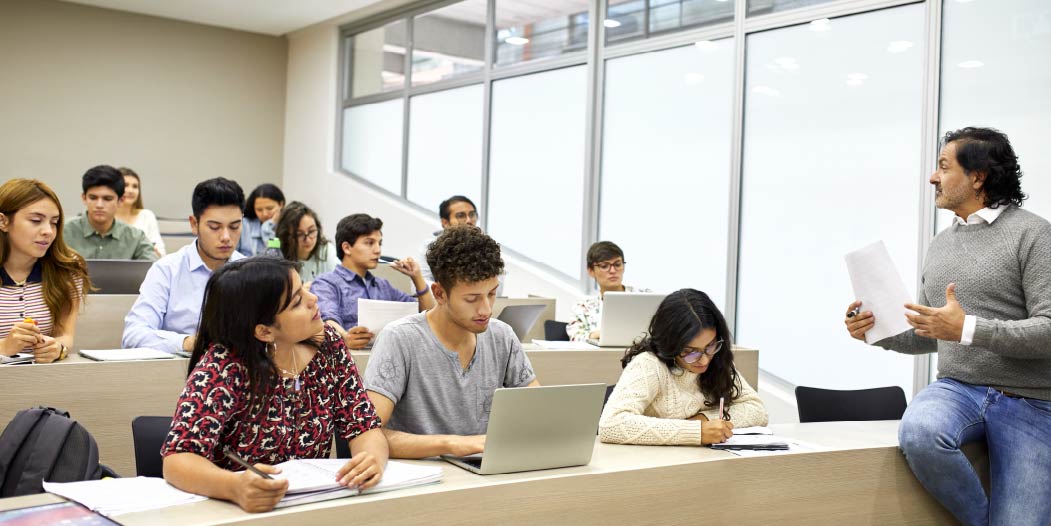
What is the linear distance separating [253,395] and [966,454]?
1.92 meters

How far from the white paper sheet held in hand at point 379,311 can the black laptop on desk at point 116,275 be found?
148 centimetres

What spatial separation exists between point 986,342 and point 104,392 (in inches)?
102

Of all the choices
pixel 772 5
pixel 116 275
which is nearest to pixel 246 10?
pixel 116 275

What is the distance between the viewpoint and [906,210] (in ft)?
15.9

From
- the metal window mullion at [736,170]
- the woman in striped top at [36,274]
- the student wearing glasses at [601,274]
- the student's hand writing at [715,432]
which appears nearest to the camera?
the student's hand writing at [715,432]

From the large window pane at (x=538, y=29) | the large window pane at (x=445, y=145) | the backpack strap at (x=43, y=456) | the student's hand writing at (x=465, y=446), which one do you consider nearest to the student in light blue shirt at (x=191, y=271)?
the backpack strap at (x=43, y=456)

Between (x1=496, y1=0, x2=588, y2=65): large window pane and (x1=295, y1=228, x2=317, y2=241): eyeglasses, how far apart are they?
2491 mm

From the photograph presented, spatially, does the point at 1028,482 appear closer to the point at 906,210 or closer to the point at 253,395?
the point at 253,395

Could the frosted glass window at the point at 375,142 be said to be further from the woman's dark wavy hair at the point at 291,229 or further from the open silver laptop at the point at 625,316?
the open silver laptop at the point at 625,316

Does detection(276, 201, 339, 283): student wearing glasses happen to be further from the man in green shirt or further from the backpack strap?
the backpack strap

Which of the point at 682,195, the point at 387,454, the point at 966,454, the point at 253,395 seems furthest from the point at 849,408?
the point at 682,195

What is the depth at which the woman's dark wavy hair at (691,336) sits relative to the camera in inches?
98.3

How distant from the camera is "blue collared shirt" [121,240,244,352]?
11.0ft

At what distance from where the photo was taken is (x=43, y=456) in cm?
189
